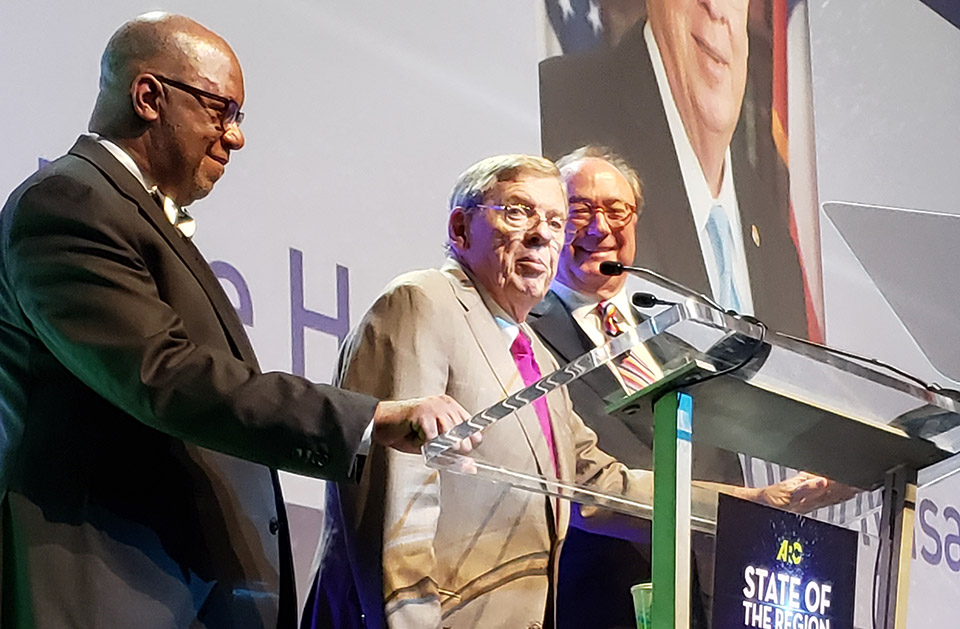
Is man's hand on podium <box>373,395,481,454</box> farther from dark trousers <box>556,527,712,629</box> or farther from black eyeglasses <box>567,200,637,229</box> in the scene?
black eyeglasses <box>567,200,637,229</box>

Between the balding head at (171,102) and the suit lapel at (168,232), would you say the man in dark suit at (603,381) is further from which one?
the balding head at (171,102)

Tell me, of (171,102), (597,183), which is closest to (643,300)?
(171,102)

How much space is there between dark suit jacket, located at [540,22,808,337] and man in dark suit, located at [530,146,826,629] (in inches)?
4.7

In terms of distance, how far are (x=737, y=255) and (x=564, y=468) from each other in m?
2.11

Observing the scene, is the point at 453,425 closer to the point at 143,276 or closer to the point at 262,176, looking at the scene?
the point at 143,276

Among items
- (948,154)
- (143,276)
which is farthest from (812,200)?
(143,276)

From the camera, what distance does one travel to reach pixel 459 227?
9.27ft

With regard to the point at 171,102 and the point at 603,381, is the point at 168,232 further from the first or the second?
the point at 603,381

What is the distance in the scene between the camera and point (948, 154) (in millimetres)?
5047

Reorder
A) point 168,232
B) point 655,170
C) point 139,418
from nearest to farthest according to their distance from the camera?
point 139,418
point 168,232
point 655,170

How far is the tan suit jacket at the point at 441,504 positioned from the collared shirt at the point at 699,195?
143 cm

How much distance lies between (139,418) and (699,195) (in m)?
2.40

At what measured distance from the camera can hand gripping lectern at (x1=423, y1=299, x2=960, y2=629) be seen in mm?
1688

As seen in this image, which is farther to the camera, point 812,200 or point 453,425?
point 812,200
